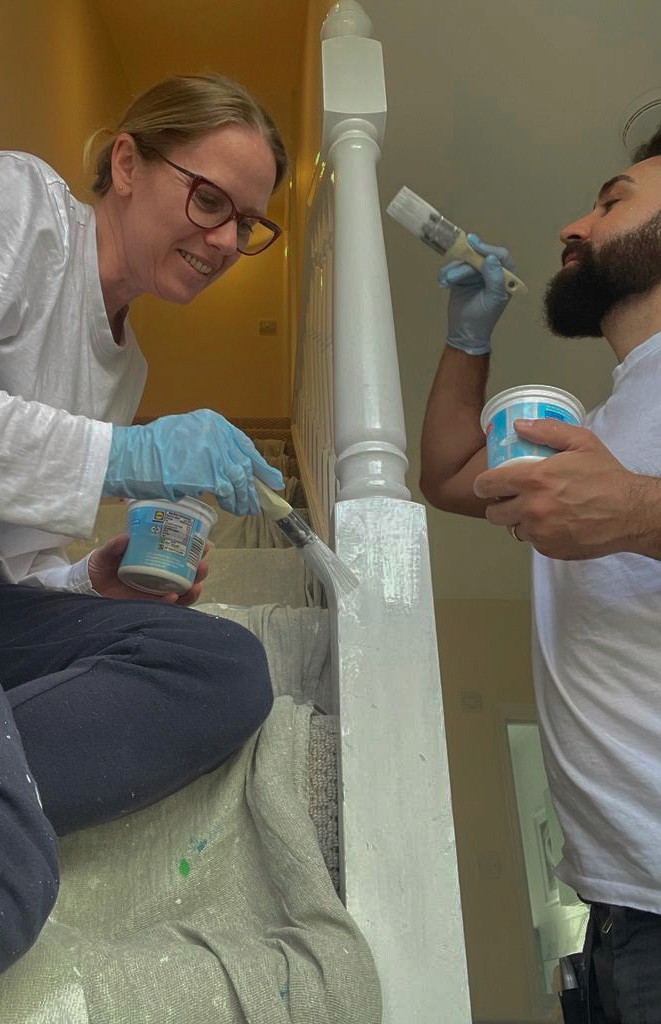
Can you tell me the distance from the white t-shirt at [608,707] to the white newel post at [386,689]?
0.29 metres

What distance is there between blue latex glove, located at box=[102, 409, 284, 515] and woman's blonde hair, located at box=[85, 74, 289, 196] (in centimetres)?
51

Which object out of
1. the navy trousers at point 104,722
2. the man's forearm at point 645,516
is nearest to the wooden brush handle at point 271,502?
the navy trousers at point 104,722

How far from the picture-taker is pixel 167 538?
0.96 m

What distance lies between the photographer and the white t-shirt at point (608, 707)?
0.96m

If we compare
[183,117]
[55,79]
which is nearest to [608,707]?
[183,117]

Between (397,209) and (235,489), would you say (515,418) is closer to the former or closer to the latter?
(235,489)

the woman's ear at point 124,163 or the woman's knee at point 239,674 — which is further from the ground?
the woman's ear at point 124,163

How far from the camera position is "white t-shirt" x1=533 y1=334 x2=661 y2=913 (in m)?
0.96

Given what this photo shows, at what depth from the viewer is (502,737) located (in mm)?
3848

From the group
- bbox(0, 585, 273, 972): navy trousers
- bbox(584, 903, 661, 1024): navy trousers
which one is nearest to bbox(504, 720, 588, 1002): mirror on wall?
bbox(584, 903, 661, 1024): navy trousers

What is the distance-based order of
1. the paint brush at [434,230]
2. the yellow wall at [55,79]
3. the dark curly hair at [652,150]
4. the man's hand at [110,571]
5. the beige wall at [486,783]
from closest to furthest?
the man's hand at [110,571] < the paint brush at [434,230] < the dark curly hair at [652,150] < the yellow wall at [55,79] < the beige wall at [486,783]

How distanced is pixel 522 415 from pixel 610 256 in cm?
69

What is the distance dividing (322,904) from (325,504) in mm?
648

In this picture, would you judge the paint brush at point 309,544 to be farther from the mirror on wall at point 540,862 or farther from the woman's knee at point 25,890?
the mirror on wall at point 540,862
